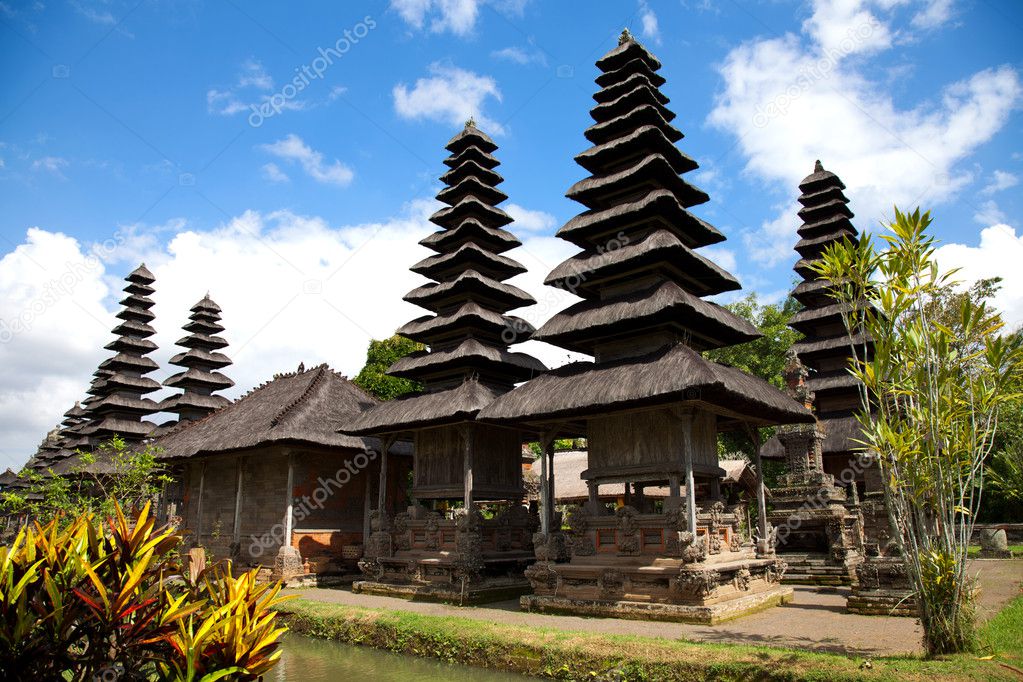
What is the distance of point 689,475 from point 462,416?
6.00 meters

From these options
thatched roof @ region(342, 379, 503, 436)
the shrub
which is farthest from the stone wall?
the shrub

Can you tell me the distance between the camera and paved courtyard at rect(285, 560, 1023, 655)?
9.95 meters

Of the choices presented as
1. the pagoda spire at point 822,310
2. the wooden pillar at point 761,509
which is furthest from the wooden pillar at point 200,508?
the pagoda spire at point 822,310

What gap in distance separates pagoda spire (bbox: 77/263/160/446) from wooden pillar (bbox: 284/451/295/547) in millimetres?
20468

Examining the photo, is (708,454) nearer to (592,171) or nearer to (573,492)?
(592,171)

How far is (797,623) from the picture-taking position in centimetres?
1205

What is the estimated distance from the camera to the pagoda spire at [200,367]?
125 ft

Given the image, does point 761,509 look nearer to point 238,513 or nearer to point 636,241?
point 636,241

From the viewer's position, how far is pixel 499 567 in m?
17.9

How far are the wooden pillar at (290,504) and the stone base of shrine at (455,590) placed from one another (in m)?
2.79

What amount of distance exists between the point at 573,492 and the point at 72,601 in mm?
27727

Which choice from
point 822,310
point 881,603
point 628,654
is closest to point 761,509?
point 881,603

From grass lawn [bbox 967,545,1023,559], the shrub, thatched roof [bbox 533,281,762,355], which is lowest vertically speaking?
grass lawn [bbox 967,545,1023,559]

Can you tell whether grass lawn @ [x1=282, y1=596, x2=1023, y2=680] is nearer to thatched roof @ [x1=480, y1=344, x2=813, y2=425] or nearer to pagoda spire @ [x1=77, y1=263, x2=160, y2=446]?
thatched roof @ [x1=480, y1=344, x2=813, y2=425]
